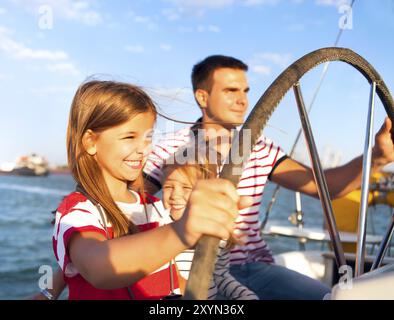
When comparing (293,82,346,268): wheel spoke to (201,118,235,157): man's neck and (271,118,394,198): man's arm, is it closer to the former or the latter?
(271,118,394,198): man's arm

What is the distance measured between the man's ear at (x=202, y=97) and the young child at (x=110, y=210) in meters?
0.86

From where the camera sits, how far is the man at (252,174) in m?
1.74

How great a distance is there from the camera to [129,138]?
1055 millimetres

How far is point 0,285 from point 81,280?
536 centimetres

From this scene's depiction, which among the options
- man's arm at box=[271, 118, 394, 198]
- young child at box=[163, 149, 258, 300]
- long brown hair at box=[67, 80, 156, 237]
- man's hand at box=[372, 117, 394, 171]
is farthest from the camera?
young child at box=[163, 149, 258, 300]

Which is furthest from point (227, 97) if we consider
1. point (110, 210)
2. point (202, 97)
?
point (110, 210)

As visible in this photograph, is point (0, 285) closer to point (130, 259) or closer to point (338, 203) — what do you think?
point (338, 203)

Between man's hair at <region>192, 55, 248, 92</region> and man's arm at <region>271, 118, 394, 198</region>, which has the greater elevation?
man's hair at <region>192, 55, 248, 92</region>

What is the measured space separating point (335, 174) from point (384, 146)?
0.47 meters

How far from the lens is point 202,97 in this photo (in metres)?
2.11

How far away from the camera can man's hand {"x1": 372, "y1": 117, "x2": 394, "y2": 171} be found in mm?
1305

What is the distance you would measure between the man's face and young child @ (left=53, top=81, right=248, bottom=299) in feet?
2.53

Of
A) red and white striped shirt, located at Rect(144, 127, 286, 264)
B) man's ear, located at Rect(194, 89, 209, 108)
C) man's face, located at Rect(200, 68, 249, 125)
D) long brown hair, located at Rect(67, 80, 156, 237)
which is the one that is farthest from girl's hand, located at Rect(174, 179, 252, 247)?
man's ear, located at Rect(194, 89, 209, 108)

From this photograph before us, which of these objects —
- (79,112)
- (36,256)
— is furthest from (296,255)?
(36,256)
